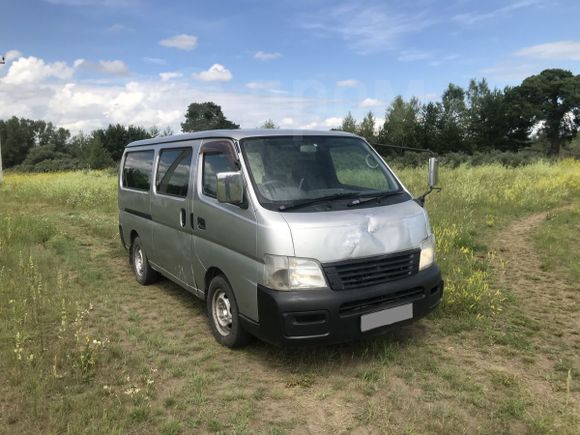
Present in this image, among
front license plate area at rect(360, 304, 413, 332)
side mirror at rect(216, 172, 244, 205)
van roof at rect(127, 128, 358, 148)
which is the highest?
van roof at rect(127, 128, 358, 148)

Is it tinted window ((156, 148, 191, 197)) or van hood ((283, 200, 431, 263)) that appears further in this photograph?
tinted window ((156, 148, 191, 197))

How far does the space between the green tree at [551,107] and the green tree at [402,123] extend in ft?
47.4

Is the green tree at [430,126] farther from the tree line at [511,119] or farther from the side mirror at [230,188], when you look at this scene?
the side mirror at [230,188]

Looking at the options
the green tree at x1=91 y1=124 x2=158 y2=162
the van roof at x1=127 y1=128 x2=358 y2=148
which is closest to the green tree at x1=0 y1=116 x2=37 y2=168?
the green tree at x1=91 y1=124 x2=158 y2=162

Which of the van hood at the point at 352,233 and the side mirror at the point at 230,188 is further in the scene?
the side mirror at the point at 230,188

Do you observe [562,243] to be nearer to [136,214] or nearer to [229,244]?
[229,244]

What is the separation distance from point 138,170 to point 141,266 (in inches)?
56.4

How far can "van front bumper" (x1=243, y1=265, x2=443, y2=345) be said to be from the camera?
354 centimetres

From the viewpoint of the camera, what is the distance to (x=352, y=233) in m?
3.72

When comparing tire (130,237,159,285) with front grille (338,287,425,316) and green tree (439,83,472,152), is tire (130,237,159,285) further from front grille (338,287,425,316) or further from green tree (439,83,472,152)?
green tree (439,83,472,152)

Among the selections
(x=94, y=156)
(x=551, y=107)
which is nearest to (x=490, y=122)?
(x=551, y=107)

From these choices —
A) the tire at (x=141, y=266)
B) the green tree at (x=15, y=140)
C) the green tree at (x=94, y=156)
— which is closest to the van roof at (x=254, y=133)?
the tire at (x=141, y=266)

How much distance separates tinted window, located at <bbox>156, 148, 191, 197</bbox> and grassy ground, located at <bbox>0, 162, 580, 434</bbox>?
1501 mm

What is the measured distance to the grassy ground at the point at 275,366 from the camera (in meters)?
3.19
